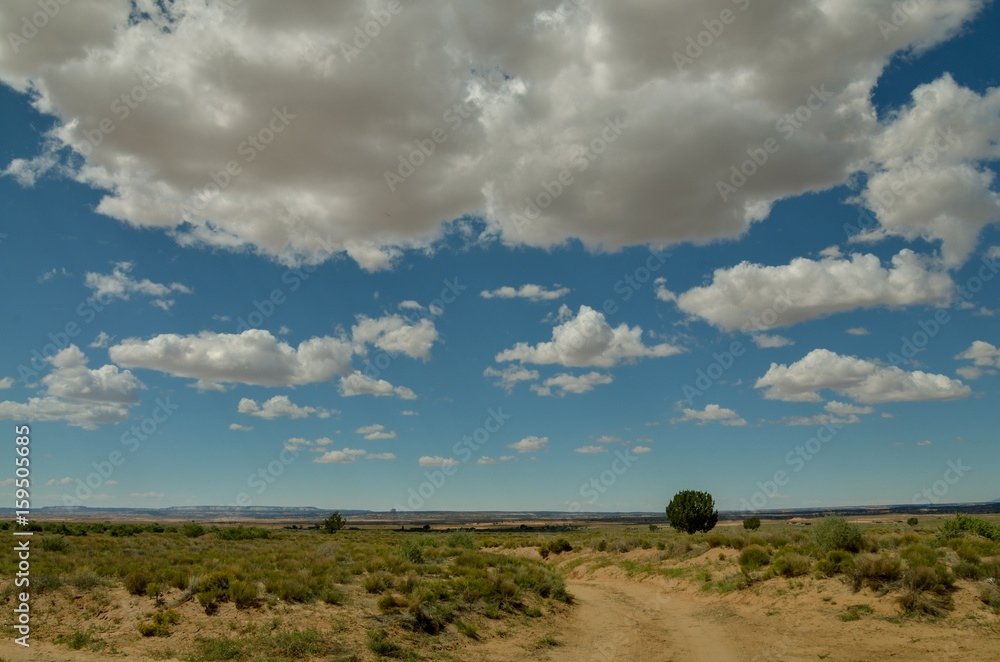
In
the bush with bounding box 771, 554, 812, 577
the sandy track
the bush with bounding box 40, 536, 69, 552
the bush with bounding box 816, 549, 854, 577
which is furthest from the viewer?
the bush with bounding box 40, 536, 69, 552

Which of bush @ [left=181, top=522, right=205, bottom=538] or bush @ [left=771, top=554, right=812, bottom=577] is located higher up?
bush @ [left=771, top=554, right=812, bottom=577]

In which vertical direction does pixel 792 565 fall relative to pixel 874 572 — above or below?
below

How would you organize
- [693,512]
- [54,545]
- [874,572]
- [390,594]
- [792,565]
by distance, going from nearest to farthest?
1. [390,594]
2. [874,572]
3. [792,565]
4. [54,545]
5. [693,512]

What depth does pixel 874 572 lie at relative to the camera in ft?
59.9

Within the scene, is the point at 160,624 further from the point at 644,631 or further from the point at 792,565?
the point at 792,565

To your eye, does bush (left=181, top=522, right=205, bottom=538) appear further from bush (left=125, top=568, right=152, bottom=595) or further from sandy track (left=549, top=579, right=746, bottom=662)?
sandy track (left=549, top=579, right=746, bottom=662)

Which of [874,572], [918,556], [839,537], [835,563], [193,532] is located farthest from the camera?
[193,532]

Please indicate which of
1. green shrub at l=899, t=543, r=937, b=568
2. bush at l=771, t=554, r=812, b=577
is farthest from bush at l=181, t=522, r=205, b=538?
green shrub at l=899, t=543, r=937, b=568

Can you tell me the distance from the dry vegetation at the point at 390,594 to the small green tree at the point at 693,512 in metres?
23.6

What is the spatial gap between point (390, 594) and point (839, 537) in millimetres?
17786

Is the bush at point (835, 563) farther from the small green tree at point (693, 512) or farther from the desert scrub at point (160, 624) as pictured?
the small green tree at point (693, 512)

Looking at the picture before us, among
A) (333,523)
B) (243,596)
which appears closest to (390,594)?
(243,596)

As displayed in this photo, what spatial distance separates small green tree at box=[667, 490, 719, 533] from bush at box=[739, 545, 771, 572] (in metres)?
25.2

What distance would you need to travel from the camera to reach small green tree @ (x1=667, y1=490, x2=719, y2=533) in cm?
4850
